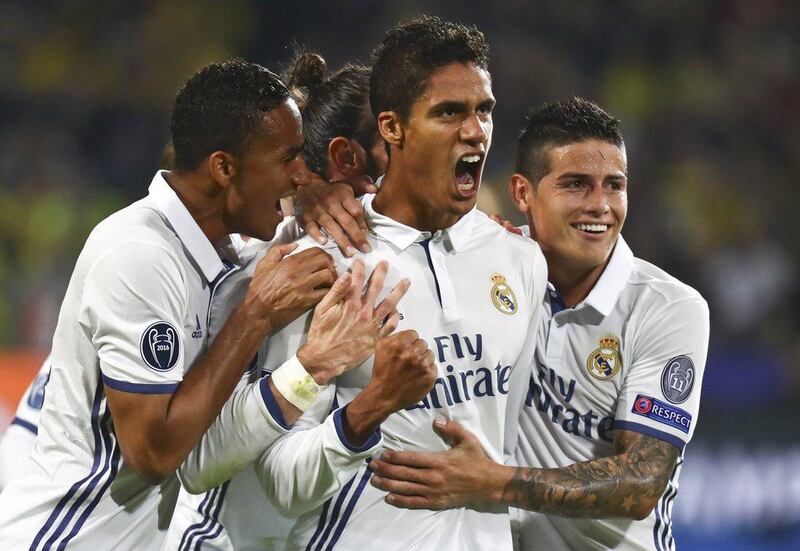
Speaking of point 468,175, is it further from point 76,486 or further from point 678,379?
point 76,486

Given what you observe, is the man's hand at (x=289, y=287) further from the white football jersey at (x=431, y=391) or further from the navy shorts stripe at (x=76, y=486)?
the navy shorts stripe at (x=76, y=486)

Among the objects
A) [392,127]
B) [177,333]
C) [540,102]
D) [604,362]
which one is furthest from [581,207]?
[540,102]

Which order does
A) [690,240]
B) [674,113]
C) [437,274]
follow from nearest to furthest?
[437,274] → [690,240] → [674,113]

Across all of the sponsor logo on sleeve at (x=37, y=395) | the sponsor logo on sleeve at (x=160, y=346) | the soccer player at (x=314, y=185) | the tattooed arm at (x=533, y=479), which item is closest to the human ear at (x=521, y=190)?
the soccer player at (x=314, y=185)

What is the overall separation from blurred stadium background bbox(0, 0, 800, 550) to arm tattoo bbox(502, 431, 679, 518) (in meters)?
3.83

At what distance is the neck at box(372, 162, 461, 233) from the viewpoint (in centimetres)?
332

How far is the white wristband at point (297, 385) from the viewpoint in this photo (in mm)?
3010

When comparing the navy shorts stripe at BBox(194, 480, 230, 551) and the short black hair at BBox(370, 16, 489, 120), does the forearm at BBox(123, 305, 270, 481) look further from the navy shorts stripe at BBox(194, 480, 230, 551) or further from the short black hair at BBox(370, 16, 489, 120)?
the short black hair at BBox(370, 16, 489, 120)

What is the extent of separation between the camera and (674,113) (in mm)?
10000

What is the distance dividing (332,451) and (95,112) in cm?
737

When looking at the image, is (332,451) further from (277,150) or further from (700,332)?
(700,332)

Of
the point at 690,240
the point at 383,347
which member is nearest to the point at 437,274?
the point at 383,347

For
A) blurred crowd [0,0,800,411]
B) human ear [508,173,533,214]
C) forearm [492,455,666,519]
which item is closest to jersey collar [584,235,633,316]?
human ear [508,173,533,214]

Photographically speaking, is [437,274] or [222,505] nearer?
[437,274]
